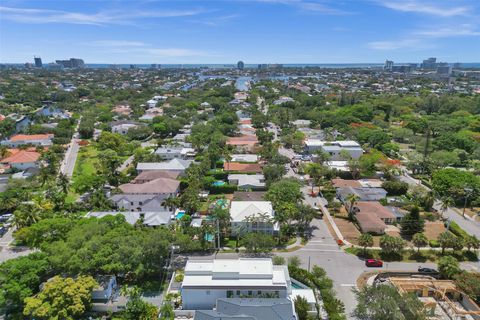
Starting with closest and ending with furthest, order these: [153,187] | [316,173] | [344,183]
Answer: [153,187], [316,173], [344,183]

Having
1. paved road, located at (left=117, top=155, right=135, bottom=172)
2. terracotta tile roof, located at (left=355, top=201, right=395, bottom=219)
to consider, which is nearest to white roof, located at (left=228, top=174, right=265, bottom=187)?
terracotta tile roof, located at (left=355, top=201, right=395, bottom=219)

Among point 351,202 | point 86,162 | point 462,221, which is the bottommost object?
point 462,221

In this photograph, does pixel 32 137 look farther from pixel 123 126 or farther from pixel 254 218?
pixel 254 218

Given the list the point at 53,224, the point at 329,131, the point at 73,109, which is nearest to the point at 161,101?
the point at 73,109

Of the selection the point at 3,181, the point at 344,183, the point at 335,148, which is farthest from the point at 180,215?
the point at 335,148

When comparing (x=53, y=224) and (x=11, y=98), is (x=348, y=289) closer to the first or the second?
A: (x=53, y=224)

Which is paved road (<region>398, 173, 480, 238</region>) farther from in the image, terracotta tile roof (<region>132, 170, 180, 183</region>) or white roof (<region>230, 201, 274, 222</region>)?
terracotta tile roof (<region>132, 170, 180, 183</region>)
